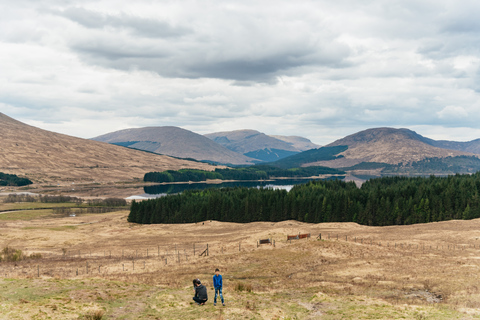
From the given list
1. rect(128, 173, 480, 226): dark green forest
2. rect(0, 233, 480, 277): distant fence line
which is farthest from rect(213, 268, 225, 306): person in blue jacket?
rect(128, 173, 480, 226): dark green forest

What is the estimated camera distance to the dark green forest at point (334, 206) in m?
129

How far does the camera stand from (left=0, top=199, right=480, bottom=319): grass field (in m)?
30.7

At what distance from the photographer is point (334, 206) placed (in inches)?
5384

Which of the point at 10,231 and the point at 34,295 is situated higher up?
the point at 34,295

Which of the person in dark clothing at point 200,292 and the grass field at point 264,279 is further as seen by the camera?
the person in dark clothing at point 200,292

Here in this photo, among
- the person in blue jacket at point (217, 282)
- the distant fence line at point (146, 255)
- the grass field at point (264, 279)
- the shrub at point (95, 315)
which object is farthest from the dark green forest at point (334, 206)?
the shrub at point (95, 315)

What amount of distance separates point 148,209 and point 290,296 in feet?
392

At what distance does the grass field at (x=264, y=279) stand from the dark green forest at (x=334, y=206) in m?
37.6

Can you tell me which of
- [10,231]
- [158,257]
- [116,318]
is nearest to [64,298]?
[116,318]

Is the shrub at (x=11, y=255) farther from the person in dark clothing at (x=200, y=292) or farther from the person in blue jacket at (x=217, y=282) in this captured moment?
the person in blue jacket at (x=217, y=282)

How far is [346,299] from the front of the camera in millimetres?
35094

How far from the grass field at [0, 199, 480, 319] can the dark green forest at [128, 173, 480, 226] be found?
37.6 m

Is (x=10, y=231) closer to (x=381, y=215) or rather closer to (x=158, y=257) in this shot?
(x=158, y=257)

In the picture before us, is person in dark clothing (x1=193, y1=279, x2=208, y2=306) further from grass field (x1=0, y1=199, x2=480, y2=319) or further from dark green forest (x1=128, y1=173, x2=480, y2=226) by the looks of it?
dark green forest (x1=128, y1=173, x2=480, y2=226)
